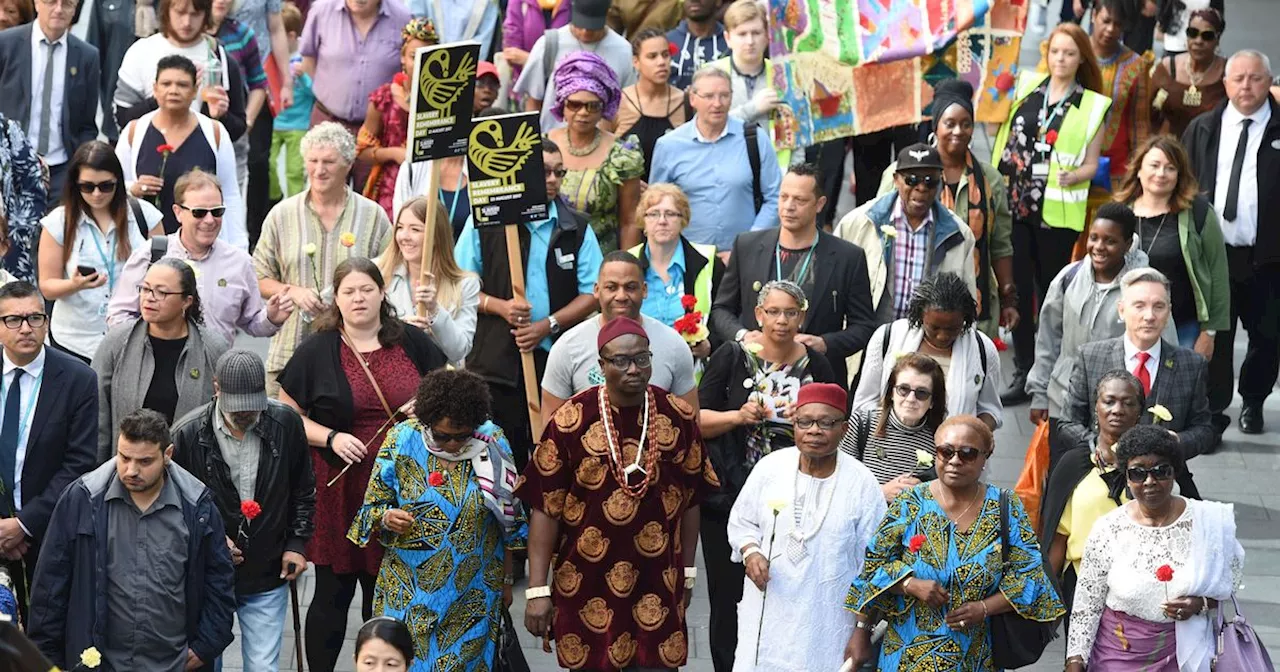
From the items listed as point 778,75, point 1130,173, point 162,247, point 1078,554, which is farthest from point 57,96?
point 1078,554

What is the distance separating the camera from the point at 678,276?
11438mm

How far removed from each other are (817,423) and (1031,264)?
5769mm

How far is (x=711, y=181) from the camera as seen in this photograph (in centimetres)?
1262

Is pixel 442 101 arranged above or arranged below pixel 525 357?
above

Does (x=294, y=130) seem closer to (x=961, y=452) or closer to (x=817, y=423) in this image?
(x=817, y=423)

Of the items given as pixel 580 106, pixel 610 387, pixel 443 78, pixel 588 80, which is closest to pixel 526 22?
pixel 588 80

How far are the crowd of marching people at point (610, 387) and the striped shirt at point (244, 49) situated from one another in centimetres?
66

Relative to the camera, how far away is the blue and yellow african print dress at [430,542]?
923 centimetres

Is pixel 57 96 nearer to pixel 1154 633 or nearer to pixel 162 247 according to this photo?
pixel 162 247

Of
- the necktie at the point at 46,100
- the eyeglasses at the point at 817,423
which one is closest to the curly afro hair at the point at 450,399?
the eyeglasses at the point at 817,423

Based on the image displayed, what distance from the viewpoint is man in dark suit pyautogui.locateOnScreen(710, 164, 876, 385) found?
10992mm

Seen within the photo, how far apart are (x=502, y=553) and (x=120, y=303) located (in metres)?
2.40

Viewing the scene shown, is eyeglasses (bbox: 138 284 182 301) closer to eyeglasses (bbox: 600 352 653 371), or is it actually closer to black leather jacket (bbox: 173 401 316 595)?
black leather jacket (bbox: 173 401 316 595)

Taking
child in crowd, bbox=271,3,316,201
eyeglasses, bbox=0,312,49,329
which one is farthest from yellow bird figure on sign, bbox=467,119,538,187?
child in crowd, bbox=271,3,316,201
